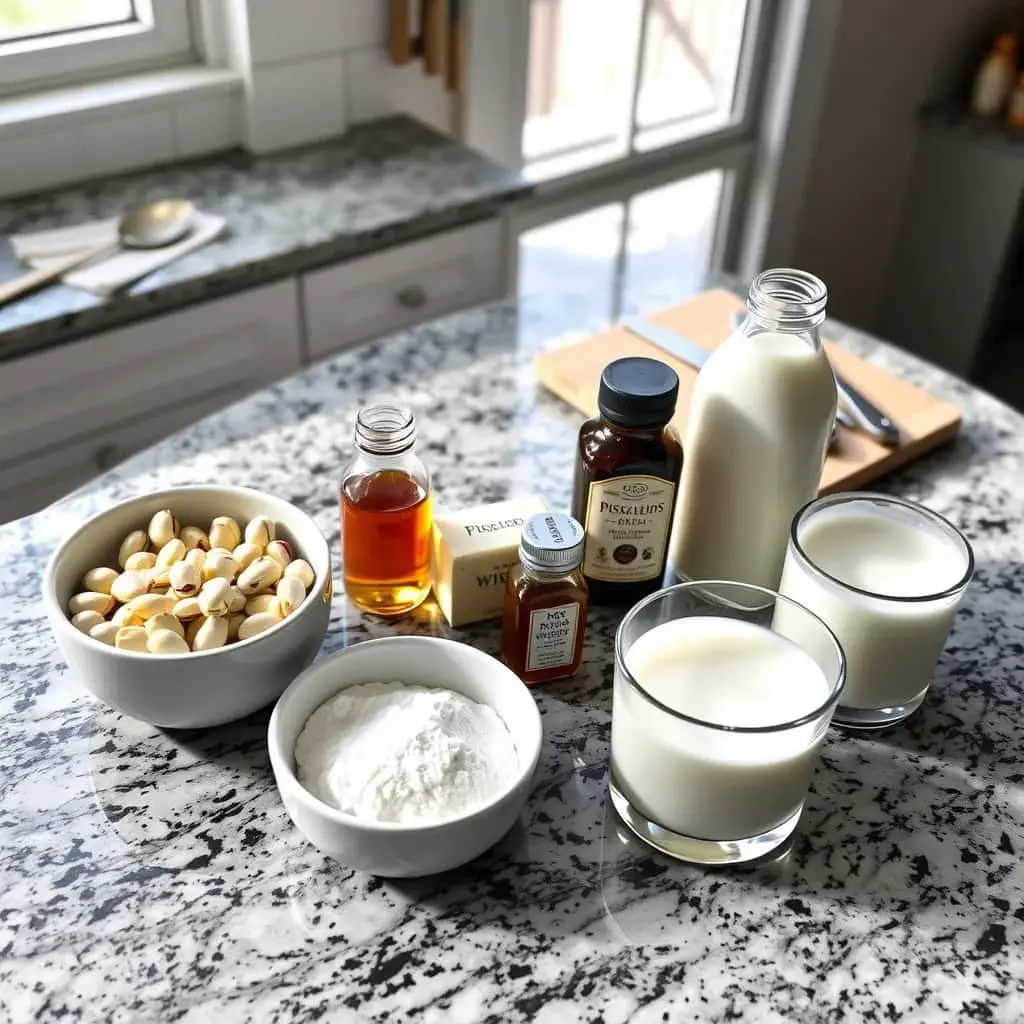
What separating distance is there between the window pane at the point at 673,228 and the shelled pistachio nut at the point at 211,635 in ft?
Result: 5.29

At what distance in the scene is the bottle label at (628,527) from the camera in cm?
84

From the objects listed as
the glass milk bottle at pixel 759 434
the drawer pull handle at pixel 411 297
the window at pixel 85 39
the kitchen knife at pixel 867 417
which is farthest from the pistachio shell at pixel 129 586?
the window at pixel 85 39

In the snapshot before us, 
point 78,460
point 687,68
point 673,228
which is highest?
point 687,68

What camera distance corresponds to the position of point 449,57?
5.98 feet

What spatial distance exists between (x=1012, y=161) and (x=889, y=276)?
44 cm

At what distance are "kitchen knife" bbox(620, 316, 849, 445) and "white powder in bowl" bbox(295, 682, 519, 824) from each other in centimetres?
51

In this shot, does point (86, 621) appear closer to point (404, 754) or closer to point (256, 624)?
point (256, 624)

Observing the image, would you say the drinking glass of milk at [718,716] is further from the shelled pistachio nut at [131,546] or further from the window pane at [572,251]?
the window pane at [572,251]

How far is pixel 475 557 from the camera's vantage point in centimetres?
87

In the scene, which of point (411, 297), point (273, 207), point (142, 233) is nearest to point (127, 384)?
point (142, 233)

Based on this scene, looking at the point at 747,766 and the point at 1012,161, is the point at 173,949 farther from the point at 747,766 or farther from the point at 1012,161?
the point at 1012,161

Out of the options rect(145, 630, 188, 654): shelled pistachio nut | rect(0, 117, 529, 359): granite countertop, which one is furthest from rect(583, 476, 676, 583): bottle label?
rect(0, 117, 529, 359): granite countertop

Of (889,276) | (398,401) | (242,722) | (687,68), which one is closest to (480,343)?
(398,401)

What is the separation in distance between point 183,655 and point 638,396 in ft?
1.15
